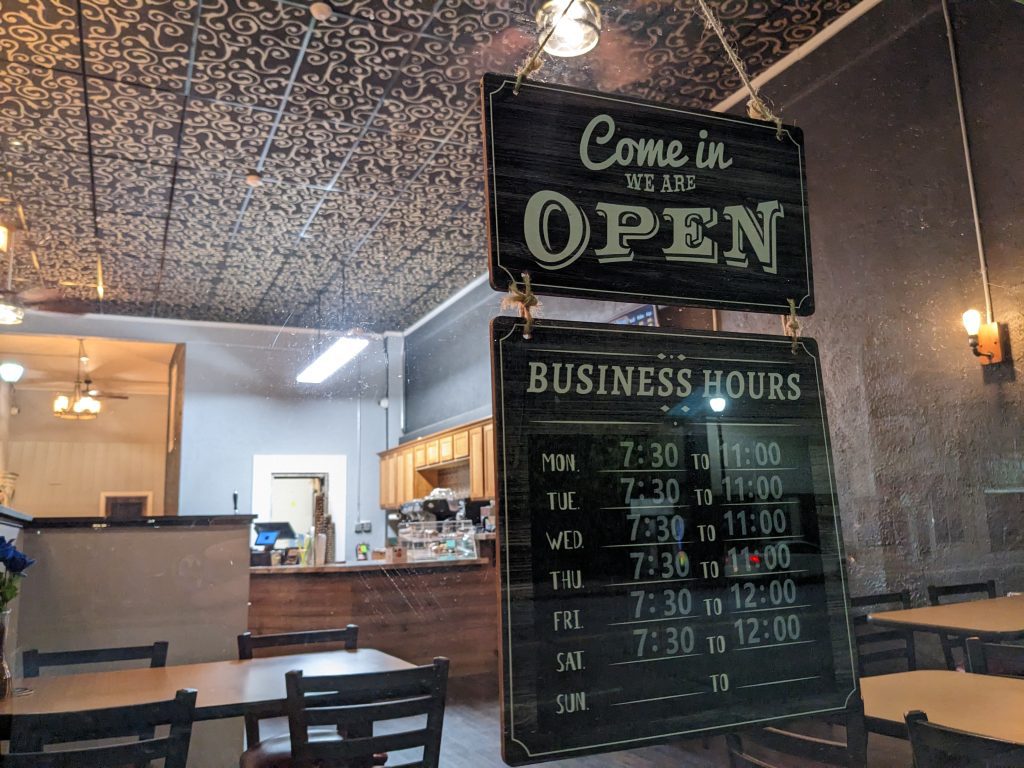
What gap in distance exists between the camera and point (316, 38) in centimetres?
213

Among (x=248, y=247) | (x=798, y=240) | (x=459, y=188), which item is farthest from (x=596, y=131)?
(x=248, y=247)

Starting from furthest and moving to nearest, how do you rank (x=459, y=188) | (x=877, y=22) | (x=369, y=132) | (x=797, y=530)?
1. (x=369, y=132)
2. (x=459, y=188)
3. (x=877, y=22)
4. (x=797, y=530)

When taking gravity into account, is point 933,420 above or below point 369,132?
below

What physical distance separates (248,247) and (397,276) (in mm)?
605

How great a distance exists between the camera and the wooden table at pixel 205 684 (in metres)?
1.56

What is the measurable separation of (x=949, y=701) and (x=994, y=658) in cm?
11

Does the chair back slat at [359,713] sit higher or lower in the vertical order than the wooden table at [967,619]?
lower

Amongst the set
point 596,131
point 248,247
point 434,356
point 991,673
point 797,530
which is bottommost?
point 991,673

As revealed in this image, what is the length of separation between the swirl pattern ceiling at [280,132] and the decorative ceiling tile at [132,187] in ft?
0.04

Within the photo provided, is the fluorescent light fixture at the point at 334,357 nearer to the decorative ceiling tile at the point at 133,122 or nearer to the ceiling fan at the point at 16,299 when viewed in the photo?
the ceiling fan at the point at 16,299

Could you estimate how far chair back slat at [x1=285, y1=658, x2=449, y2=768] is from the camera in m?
1.44

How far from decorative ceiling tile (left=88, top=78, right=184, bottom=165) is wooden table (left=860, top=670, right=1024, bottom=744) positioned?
90.2 inches

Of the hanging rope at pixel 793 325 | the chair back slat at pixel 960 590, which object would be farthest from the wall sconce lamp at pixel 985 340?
the hanging rope at pixel 793 325

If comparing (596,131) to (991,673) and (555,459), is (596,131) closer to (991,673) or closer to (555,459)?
(555,459)
